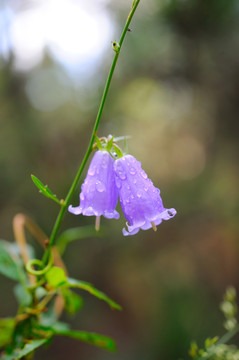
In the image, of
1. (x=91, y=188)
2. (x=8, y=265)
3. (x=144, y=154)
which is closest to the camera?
(x=91, y=188)

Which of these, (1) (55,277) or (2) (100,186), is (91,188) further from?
(1) (55,277)

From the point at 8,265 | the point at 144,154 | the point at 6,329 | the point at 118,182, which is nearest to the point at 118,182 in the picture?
the point at 118,182

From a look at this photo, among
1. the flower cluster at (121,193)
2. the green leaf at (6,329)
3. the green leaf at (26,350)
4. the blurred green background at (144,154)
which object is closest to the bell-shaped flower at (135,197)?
the flower cluster at (121,193)

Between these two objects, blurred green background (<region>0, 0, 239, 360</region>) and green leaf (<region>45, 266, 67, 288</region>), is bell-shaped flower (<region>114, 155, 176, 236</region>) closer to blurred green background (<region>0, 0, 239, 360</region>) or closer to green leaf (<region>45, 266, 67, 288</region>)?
green leaf (<region>45, 266, 67, 288</region>)

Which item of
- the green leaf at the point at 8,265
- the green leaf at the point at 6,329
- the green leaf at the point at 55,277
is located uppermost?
the green leaf at the point at 8,265

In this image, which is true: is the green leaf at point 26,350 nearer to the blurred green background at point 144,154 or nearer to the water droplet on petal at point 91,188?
the water droplet on petal at point 91,188

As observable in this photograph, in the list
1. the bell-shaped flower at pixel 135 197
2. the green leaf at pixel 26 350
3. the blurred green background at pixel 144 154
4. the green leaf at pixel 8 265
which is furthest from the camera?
the blurred green background at pixel 144 154
